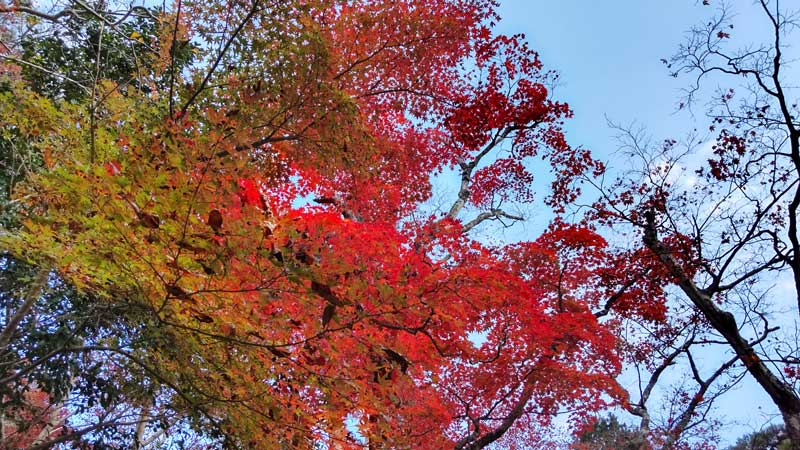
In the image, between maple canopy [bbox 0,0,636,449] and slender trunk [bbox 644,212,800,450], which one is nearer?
maple canopy [bbox 0,0,636,449]

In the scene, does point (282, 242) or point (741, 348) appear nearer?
point (282, 242)

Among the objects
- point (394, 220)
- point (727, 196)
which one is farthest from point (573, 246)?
point (394, 220)

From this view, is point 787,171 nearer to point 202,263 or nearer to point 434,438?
point 434,438

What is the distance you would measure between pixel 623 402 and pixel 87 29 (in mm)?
12775

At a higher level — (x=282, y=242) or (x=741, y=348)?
(x=741, y=348)

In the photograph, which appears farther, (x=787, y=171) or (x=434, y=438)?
(x=434, y=438)

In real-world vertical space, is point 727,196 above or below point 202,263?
above

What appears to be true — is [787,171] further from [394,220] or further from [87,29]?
[87,29]

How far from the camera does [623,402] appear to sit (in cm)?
1173

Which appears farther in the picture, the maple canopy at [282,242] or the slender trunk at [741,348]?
the slender trunk at [741,348]

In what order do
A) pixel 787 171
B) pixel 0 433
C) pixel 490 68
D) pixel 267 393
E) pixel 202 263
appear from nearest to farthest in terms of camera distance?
pixel 202 263, pixel 267 393, pixel 0 433, pixel 787 171, pixel 490 68

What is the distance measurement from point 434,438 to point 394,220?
4.97 m

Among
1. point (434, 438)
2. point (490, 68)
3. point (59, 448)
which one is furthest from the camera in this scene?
point (490, 68)

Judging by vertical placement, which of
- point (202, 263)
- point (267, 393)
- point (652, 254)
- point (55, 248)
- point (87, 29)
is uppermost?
point (87, 29)
